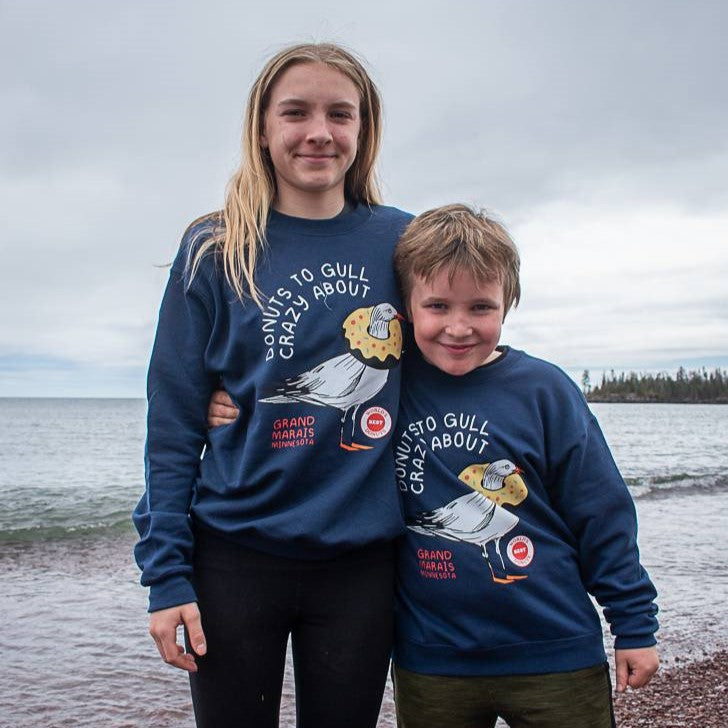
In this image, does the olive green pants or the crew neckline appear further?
the crew neckline

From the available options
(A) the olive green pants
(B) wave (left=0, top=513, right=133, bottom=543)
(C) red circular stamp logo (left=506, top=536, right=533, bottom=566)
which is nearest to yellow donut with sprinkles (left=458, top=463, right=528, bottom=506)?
(C) red circular stamp logo (left=506, top=536, right=533, bottom=566)

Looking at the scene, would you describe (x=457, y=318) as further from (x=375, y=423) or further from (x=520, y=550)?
(x=520, y=550)

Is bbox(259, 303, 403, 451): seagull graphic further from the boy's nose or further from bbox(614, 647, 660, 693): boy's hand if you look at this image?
bbox(614, 647, 660, 693): boy's hand

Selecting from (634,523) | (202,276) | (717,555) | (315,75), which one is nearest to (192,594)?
(202,276)

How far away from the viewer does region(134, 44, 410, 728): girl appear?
223cm

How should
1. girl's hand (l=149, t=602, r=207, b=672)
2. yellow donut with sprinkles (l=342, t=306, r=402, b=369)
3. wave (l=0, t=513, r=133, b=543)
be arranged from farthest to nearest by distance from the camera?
wave (l=0, t=513, r=133, b=543), yellow donut with sprinkles (l=342, t=306, r=402, b=369), girl's hand (l=149, t=602, r=207, b=672)

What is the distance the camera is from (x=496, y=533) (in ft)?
7.74

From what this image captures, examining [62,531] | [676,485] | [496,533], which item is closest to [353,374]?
[496,533]

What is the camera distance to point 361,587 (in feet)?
7.55

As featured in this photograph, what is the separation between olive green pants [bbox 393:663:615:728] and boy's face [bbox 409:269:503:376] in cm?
94

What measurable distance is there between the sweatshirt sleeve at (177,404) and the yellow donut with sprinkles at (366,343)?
0.43 m

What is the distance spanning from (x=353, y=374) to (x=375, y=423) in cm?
16

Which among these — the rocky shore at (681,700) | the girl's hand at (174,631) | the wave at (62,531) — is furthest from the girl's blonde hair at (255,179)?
the wave at (62,531)

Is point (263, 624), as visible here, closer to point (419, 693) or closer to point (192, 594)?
point (192, 594)
